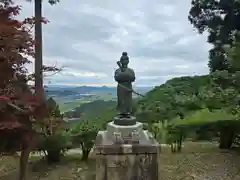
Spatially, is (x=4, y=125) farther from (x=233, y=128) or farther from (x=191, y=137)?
(x=191, y=137)

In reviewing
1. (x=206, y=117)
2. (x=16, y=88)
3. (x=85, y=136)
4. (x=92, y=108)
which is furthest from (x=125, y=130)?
(x=92, y=108)

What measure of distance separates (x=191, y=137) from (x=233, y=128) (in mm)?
2258

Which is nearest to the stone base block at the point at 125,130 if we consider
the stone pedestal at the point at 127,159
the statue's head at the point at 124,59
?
the stone pedestal at the point at 127,159

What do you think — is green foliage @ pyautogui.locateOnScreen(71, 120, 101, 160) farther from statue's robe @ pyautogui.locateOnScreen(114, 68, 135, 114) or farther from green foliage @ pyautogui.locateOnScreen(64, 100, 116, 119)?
statue's robe @ pyautogui.locateOnScreen(114, 68, 135, 114)

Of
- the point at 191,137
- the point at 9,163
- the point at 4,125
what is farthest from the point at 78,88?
the point at 4,125

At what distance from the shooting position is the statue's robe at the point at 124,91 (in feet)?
17.5

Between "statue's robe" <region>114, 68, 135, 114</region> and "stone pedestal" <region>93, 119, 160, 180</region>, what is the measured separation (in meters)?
0.54

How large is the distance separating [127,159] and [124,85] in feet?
3.76

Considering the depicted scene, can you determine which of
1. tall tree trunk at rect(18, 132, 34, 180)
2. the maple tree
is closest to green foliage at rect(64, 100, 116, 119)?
tall tree trunk at rect(18, 132, 34, 180)

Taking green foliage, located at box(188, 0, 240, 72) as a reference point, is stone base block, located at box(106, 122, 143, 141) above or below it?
below

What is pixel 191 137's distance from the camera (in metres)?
10.5

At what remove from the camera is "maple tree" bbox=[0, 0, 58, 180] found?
494cm

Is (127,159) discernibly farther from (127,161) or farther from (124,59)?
(124,59)

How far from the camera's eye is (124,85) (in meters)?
5.36
